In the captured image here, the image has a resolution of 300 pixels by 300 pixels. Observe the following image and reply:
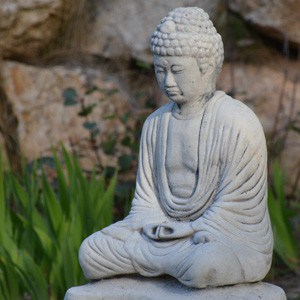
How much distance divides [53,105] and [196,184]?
3880mm

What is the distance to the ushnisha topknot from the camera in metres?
4.95

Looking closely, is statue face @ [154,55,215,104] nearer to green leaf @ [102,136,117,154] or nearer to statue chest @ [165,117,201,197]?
statue chest @ [165,117,201,197]

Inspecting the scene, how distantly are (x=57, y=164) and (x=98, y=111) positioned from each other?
7.49 feet

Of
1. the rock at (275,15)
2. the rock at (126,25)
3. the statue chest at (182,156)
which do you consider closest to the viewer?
the statue chest at (182,156)

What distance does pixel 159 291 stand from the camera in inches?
194

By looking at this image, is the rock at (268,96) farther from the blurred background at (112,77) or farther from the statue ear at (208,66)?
the statue ear at (208,66)

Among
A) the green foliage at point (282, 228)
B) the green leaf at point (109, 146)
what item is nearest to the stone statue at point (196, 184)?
the green foliage at point (282, 228)

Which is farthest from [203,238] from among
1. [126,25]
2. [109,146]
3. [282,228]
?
[126,25]

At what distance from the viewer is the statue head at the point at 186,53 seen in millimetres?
4957

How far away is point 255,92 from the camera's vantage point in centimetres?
868

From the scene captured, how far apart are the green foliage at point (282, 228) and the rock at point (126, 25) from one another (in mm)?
2354

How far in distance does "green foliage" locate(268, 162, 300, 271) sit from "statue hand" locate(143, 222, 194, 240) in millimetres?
1867

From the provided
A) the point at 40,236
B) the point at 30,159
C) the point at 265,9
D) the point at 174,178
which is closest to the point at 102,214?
the point at 40,236

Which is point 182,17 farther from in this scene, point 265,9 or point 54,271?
point 265,9
